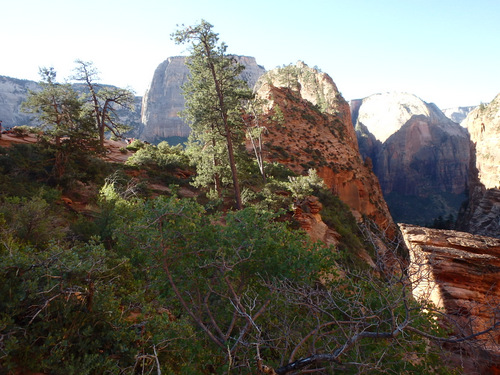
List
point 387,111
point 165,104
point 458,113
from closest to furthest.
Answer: point 387,111 < point 165,104 < point 458,113

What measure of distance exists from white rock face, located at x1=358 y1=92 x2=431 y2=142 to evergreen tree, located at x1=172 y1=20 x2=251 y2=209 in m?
87.9

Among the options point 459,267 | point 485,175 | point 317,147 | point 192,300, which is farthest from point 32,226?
point 485,175

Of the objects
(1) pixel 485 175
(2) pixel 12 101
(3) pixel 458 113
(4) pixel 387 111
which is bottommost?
(1) pixel 485 175

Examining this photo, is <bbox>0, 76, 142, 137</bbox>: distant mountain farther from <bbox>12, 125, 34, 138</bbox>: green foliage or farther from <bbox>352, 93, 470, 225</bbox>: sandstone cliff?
<bbox>352, 93, 470, 225</bbox>: sandstone cliff

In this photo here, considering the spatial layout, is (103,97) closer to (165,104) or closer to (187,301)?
(187,301)

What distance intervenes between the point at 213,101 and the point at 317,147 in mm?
24449

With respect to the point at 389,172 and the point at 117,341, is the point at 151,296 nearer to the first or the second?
the point at 117,341

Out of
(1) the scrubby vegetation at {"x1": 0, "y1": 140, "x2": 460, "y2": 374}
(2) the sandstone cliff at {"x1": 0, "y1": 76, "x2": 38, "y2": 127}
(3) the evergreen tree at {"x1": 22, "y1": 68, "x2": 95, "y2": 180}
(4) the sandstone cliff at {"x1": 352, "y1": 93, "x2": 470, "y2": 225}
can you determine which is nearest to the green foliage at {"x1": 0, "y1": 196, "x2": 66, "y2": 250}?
(1) the scrubby vegetation at {"x1": 0, "y1": 140, "x2": 460, "y2": 374}

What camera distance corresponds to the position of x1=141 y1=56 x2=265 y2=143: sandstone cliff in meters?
99.6

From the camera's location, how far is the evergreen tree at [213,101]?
13977 mm

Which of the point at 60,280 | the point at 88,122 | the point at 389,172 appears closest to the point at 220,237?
the point at 60,280

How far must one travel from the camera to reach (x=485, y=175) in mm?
36875

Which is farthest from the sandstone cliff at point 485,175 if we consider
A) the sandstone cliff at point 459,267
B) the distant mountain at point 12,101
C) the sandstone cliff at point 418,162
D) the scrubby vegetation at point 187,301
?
the distant mountain at point 12,101

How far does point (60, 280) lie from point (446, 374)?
678 cm
